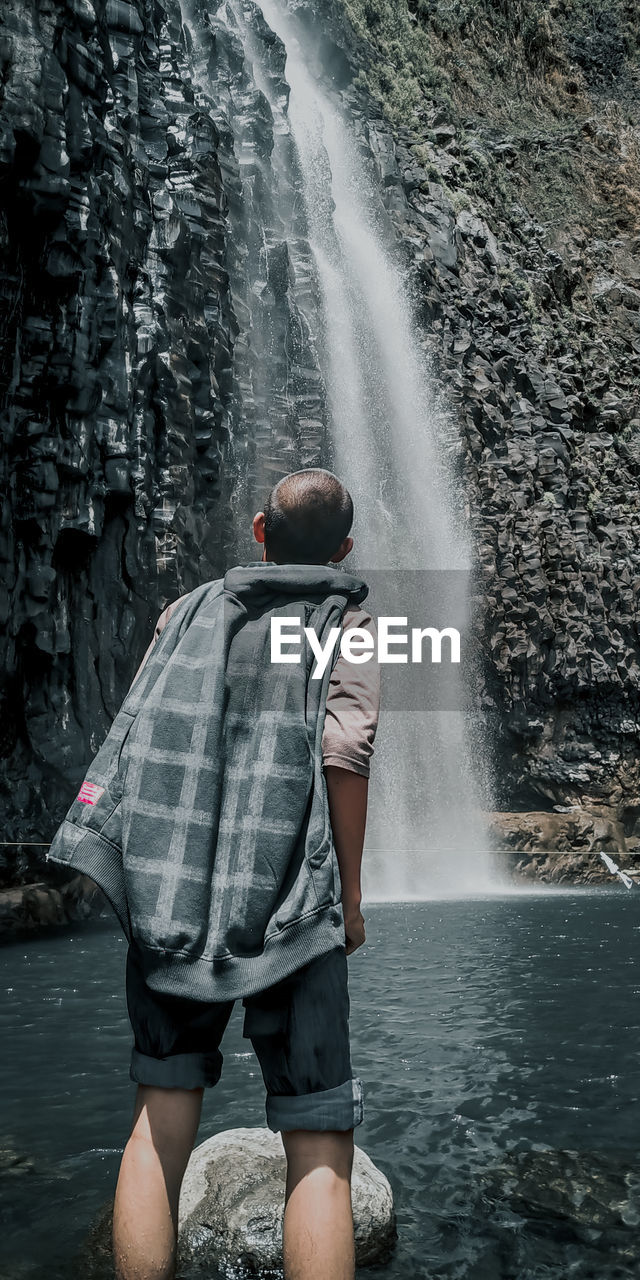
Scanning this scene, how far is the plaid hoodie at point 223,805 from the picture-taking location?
197 centimetres

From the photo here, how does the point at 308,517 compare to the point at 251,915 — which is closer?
the point at 251,915

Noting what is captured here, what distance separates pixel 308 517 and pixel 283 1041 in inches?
46.9

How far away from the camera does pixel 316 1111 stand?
6.42 feet

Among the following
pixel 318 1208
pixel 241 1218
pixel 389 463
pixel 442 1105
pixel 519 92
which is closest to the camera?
pixel 318 1208

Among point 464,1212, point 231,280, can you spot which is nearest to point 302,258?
point 231,280

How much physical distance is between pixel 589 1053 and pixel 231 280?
1606 cm

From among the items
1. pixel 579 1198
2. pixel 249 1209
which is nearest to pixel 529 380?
pixel 579 1198

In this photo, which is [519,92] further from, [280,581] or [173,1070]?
[173,1070]

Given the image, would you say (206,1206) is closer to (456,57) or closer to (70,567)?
(70,567)

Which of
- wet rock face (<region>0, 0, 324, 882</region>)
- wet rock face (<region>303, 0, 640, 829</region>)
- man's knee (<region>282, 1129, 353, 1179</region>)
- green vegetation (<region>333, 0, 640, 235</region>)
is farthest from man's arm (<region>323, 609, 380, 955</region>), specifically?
green vegetation (<region>333, 0, 640, 235</region>)

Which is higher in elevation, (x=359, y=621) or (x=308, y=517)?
(x=308, y=517)

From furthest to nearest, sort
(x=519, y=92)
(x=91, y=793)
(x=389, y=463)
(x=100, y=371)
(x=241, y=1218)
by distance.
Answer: (x=519, y=92), (x=389, y=463), (x=100, y=371), (x=241, y=1218), (x=91, y=793)

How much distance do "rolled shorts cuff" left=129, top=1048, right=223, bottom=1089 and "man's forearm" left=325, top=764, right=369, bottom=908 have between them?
458mm

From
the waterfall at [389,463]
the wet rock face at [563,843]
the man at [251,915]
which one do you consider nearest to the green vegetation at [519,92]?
the waterfall at [389,463]
